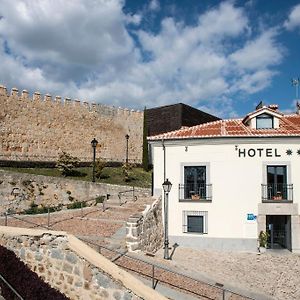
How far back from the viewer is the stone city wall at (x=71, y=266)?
8430mm

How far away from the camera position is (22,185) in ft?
72.6

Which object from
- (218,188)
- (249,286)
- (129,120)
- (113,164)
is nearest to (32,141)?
(113,164)

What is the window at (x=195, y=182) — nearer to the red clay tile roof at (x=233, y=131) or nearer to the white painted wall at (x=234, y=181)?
the white painted wall at (x=234, y=181)

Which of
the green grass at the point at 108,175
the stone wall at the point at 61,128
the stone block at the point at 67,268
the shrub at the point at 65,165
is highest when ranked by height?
the stone wall at the point at 61,128

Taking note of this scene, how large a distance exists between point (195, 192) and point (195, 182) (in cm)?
48

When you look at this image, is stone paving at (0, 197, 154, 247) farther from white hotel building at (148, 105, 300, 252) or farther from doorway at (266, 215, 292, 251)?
doorway at (266, 215, 292, 251)

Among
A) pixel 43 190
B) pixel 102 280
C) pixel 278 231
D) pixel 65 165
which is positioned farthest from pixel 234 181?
pixel 65 165

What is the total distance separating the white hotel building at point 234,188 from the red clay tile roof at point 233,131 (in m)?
0.05

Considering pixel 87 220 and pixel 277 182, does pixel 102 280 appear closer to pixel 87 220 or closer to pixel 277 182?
pixel 87 220

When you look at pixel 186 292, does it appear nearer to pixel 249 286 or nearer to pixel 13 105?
pixel 249 286

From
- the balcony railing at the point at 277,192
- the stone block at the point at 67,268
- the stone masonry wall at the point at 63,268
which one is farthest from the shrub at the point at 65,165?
the stone block at the point at 67,268

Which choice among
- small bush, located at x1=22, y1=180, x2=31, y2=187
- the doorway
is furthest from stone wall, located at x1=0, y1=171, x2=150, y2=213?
the doorway

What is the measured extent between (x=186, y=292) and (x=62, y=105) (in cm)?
2669

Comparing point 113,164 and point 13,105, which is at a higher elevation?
point 13,105
